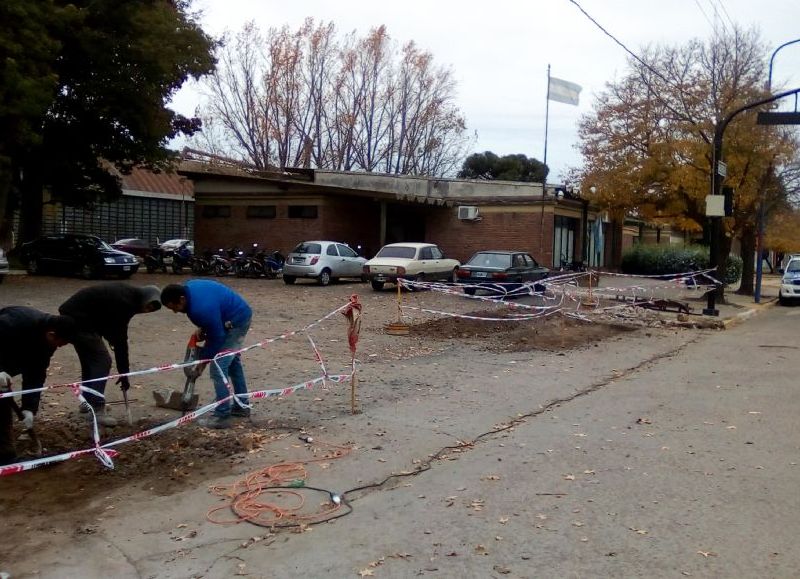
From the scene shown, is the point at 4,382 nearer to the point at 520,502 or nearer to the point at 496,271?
the point at 520,502

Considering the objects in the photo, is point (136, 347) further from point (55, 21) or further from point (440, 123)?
point (440, 123)

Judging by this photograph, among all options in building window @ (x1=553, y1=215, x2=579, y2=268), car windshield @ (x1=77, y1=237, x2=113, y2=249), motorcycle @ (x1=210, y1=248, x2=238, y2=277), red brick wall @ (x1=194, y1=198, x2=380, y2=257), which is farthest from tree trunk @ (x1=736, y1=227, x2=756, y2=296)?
car windshield @ (x1=77, y1=237, x2=113, y2=249)

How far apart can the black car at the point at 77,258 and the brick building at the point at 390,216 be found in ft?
31.1

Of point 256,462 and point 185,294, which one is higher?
point 185,294

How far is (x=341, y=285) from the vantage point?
26.8 meters

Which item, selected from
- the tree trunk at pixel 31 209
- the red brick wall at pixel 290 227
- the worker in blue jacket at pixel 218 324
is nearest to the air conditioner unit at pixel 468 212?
the red brick wall at pixel 290 227

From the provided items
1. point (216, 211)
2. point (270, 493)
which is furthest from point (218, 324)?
point (216, 211)

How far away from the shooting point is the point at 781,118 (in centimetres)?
1891

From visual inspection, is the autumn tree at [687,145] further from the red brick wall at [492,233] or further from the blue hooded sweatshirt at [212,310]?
the blue hooded sweatshirt at [212,310]

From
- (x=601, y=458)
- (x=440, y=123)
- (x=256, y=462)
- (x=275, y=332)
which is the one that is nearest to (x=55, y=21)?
(x=275, y=332)

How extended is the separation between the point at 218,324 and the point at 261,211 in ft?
92.0

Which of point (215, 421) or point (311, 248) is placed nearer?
point (215, 421)

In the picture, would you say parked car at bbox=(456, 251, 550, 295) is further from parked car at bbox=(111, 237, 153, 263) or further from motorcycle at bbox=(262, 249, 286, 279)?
parked car at bbox=(111, 237, 153, 263)

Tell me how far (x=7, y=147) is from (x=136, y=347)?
11.8 meters
